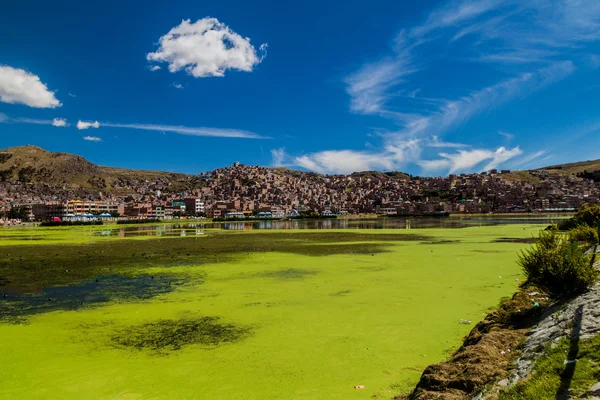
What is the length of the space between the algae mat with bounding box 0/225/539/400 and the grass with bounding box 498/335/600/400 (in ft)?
5.77

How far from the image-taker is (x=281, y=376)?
6.38 meters

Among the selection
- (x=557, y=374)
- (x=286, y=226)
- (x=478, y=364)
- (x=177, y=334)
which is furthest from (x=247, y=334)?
(x=286, y=226)

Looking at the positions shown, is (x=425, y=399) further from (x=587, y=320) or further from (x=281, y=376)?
(x=587, y=320)

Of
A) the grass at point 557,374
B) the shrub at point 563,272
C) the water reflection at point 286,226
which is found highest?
the shrub at point 563,272

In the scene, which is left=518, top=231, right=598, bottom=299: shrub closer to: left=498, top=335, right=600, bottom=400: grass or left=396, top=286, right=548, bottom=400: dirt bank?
left=396, top=286, right=548, bottom=400: dirt bank

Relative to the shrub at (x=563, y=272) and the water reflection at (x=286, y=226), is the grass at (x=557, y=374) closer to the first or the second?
the shrub at (x=563, y=272)

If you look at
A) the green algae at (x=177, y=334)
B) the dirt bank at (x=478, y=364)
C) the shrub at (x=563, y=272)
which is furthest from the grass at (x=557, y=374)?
the green algae at (x=177, y=334)

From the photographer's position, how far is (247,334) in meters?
8.61

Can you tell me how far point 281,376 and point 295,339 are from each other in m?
1.79

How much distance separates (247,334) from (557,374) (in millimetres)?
5687

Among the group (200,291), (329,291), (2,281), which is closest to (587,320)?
(329,291)

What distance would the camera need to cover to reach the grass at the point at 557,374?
4258 millimetres

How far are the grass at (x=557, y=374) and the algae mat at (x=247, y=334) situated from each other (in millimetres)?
1759

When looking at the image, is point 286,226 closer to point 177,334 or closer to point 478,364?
point 177,334
